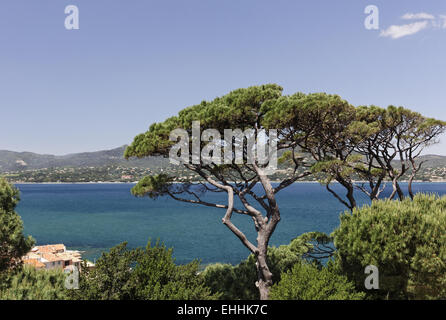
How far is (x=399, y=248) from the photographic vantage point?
9172mm

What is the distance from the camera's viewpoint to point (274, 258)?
1620 cm

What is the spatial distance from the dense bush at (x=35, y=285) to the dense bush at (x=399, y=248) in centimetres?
994

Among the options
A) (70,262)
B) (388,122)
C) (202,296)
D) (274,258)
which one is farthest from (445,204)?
(70,262)

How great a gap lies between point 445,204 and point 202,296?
10.1m

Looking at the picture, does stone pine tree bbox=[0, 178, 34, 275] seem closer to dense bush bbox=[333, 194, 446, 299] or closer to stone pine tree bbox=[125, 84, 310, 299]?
stone pine tree bbox=[125, 84, 310, 299]

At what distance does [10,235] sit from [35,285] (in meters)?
1.89

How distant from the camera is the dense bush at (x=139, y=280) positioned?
28.6 ft

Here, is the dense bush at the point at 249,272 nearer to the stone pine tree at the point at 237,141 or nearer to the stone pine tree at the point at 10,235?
the stone pine tree at the point at 237,141

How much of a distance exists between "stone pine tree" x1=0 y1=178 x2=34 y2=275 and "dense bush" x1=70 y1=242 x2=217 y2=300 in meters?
2.30

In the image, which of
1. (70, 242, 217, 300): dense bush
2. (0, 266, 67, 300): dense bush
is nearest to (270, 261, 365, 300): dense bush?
(70, 242, 217, 300): dense bush

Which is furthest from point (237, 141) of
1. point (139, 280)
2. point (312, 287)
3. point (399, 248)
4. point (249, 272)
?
point (249, 272)

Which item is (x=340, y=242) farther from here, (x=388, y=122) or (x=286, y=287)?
(x=388, y=122)

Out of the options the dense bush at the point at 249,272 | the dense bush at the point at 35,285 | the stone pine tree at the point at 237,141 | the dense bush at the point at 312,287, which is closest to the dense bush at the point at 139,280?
the dense bush at the point at 35,285
